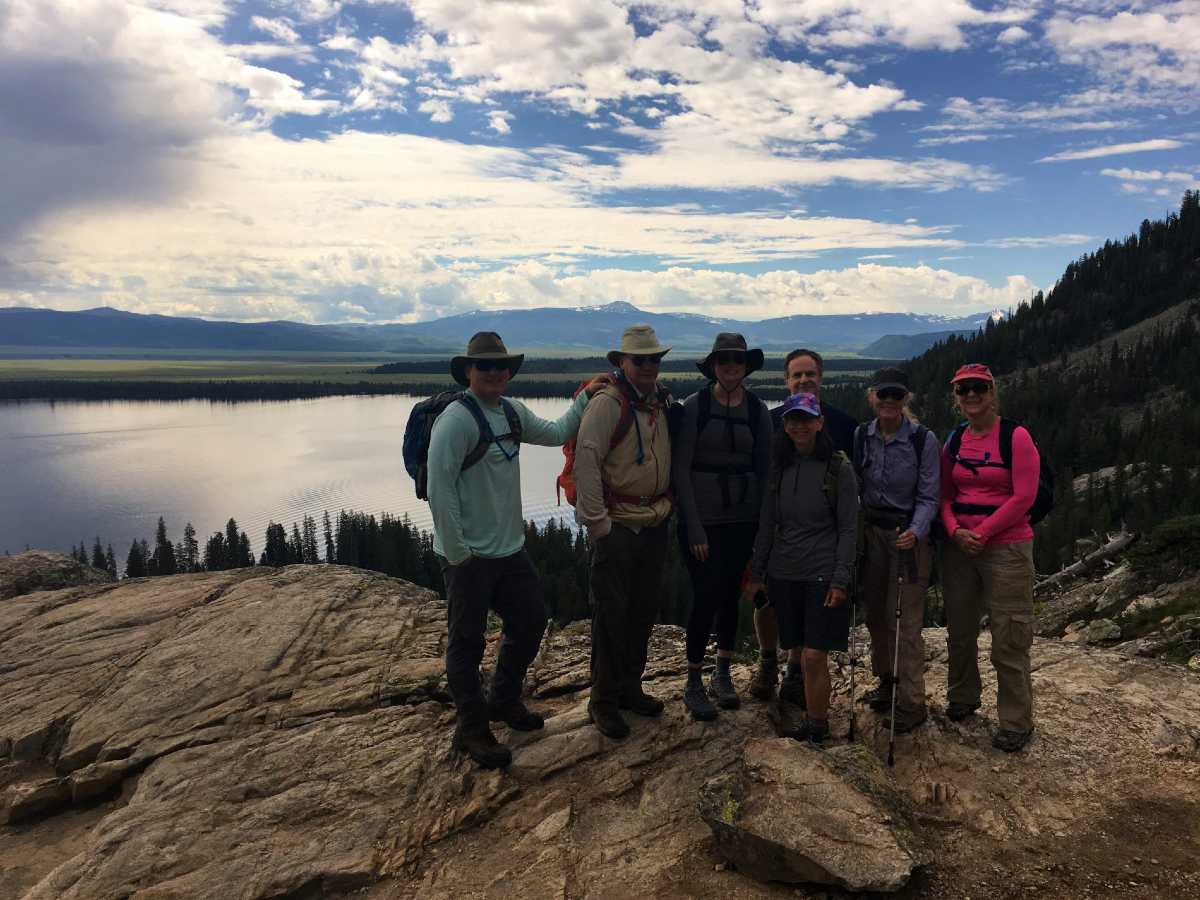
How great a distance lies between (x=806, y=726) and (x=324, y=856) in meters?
4.12

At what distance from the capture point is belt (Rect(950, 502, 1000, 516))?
21.1 ft

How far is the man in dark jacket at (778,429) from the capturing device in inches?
261

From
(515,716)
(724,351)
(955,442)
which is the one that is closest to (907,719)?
(955,442)

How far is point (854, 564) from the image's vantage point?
626 centimetres

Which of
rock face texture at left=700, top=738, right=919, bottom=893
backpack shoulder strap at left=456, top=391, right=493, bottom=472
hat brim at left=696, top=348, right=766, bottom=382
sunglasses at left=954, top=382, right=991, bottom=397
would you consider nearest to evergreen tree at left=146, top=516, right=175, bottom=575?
backpack shoulder strap at left=456, top=391, right=493, bottom=472

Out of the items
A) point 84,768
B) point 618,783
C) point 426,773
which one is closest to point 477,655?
point 426,773

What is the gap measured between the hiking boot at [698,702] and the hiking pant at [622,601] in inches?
23.2

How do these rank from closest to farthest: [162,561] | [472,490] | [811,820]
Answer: [811,820], [472,490], [162,561]

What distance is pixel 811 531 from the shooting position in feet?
20.4

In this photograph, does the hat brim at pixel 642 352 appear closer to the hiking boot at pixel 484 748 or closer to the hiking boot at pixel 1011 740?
the hiking boot at pixel 484 748

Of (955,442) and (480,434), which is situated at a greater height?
(480,434)

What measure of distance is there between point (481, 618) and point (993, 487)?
4708 mm

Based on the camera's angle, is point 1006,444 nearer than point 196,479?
Yes

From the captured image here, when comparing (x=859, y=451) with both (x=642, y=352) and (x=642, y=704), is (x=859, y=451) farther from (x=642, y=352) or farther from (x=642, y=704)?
(x=642, y=704)
